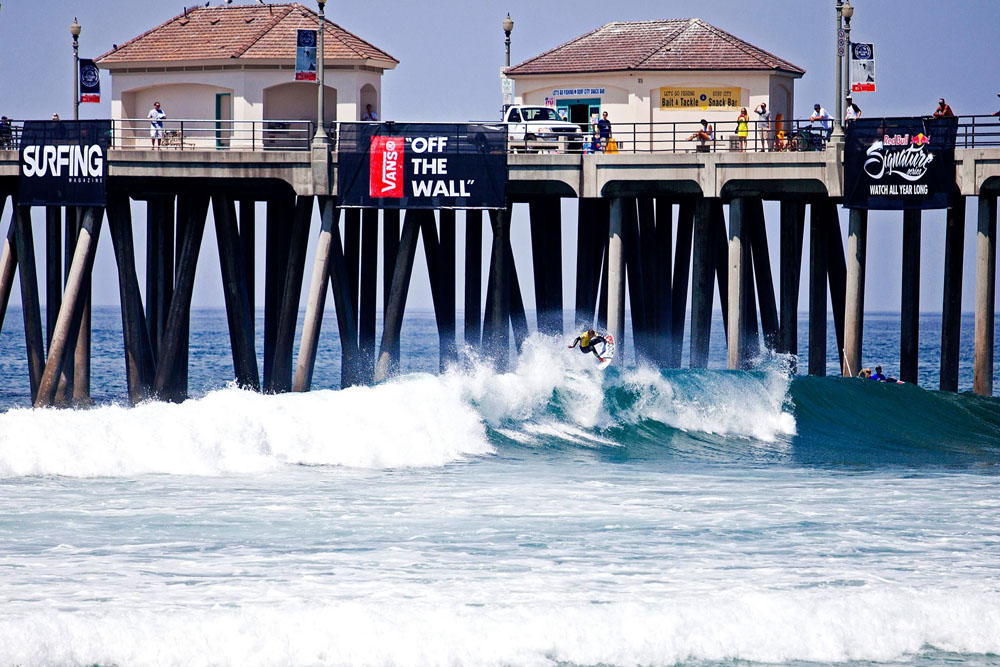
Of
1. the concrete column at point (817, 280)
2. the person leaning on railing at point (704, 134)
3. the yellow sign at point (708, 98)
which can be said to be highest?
the yellow sign at point (708, 98)

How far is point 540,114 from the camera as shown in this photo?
32812mm

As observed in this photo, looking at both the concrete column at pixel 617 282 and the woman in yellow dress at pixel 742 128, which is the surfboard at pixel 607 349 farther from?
the woman in yellow dress at pixel 742 128

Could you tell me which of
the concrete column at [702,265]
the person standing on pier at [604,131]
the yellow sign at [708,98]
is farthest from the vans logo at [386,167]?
the yellow sign at [708,98]

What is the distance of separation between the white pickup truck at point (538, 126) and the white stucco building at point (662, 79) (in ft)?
2.65

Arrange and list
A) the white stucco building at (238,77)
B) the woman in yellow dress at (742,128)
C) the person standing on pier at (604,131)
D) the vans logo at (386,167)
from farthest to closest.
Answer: the white stucco building at (238,77)
the person standing on pier at (604,131)
the vans logo at (386,167)
the woman in yellow dress at (742,128)

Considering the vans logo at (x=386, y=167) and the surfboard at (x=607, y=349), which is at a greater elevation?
the vans logo at (x=386, y=167)

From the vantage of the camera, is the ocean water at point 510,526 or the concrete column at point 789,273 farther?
the concrete column at point 789,273

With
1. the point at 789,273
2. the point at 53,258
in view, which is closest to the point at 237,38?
the point at 53,258

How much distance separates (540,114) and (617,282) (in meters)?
5.96

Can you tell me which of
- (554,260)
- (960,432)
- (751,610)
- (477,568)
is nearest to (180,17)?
(554,260)

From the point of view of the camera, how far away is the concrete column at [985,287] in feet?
88.4

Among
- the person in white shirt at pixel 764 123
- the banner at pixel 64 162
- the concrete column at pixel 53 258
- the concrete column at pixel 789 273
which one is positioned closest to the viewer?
the banner at pixel 64 162

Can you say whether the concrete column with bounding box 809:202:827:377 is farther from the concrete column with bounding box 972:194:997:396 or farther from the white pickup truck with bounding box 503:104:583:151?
the white pickup truck with bounding box 503:104:583:151

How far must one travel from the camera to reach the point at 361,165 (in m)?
29.5
